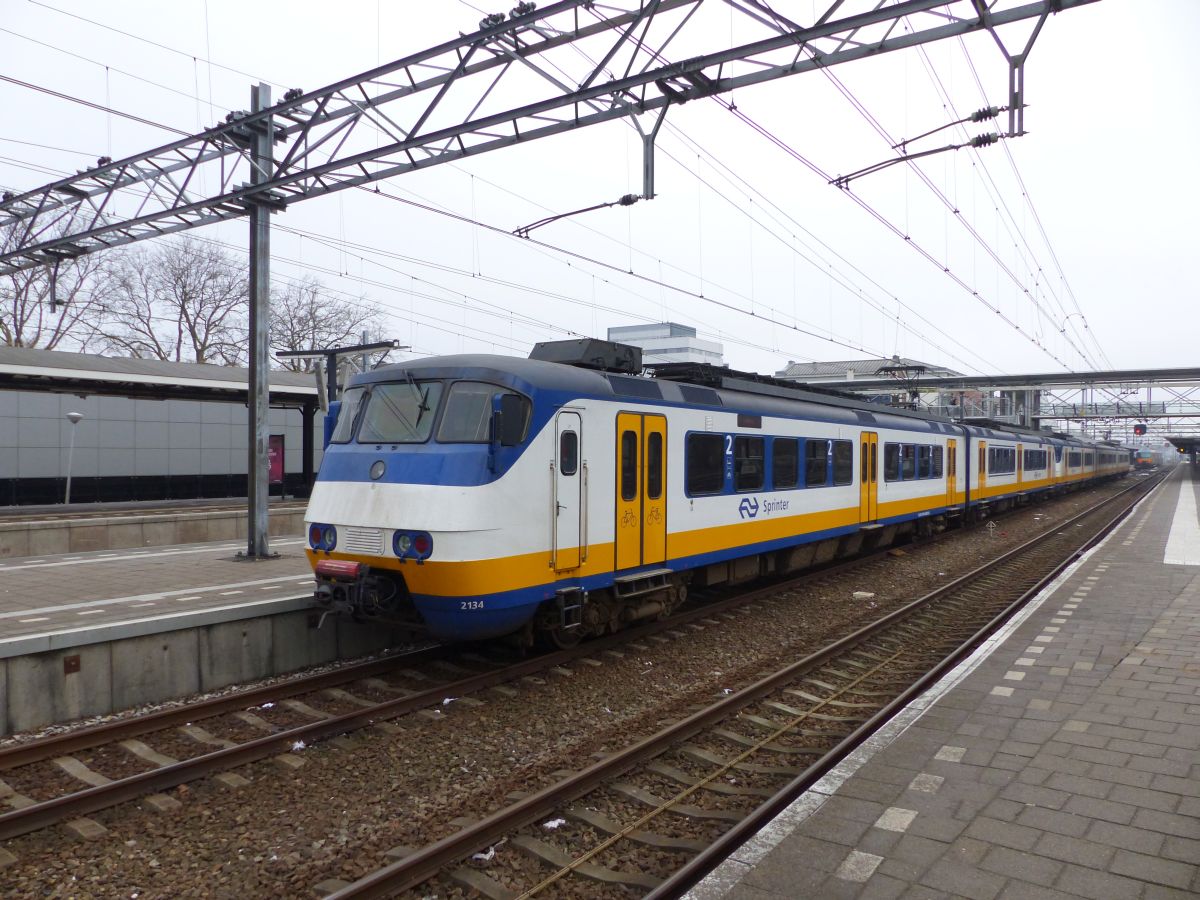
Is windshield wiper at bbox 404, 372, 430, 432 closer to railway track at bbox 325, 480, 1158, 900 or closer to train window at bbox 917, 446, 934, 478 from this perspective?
railway track at bbox 325, 480, 1158, 900

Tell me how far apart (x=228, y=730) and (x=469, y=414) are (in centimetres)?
335

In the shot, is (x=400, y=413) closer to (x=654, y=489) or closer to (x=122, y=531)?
(x=654, y=489)

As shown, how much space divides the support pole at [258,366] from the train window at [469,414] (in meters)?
6.62

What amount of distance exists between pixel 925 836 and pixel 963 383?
177 feet

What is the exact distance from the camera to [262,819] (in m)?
5.20

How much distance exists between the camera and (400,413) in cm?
808

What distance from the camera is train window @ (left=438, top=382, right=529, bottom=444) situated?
750 cm

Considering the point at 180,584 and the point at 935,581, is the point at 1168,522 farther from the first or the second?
the point at 180,584

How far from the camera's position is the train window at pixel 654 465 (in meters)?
9.31

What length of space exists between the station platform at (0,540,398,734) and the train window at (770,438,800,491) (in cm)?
595

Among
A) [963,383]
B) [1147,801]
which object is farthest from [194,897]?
[963,383]

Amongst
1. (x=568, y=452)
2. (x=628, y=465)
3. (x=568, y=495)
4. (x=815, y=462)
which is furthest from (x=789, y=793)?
(x=815, y=462)

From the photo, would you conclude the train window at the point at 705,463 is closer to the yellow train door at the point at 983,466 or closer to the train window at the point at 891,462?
the train window at the point at 891,462

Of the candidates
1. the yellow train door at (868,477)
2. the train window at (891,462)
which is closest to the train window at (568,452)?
the yellow train door at (868,477)
